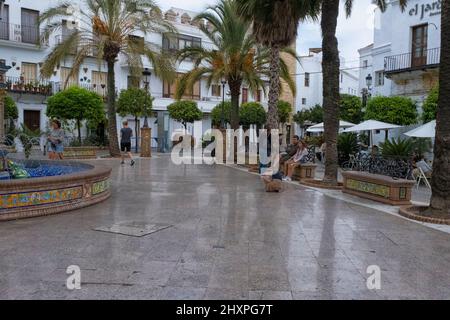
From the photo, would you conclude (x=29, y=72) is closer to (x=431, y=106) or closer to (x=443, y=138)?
(x=431, y=106)

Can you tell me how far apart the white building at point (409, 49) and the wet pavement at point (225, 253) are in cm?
1444

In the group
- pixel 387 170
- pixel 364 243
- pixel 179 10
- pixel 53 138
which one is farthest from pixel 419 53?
pixel 179 10

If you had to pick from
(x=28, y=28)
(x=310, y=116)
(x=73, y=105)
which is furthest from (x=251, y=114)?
(x=28, y=28)

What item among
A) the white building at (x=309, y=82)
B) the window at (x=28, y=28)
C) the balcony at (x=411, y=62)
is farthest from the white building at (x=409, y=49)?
the white building at (x=309, y=82)

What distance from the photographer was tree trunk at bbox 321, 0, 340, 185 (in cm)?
1188

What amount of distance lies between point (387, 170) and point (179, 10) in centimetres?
3088

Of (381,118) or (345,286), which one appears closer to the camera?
(345,286)

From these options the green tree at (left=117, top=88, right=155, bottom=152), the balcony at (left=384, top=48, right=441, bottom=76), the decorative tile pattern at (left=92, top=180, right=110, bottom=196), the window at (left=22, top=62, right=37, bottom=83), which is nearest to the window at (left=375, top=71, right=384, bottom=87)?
the balcony at (left=384, top=48, right=441, bottom=76)

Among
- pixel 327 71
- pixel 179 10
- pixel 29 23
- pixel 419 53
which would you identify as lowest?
pixel 327 71

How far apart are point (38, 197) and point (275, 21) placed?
28.1ft

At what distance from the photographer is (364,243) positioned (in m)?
6.00

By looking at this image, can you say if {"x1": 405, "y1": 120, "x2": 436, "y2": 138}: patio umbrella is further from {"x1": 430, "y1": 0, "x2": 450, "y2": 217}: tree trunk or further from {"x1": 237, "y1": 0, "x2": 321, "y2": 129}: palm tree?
{"x1": 430, "y1": 0, "x2": 450, "y2": 217}: tree trunk
